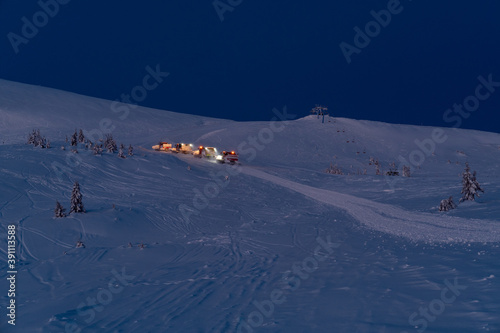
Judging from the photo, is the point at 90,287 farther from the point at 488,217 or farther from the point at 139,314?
the point at 488,217

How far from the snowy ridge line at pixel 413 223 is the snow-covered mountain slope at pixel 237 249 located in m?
0.06

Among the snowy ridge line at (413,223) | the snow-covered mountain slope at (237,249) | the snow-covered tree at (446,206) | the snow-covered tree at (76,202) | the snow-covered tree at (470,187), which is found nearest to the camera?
the snow-covered mountain slope at (237,249)

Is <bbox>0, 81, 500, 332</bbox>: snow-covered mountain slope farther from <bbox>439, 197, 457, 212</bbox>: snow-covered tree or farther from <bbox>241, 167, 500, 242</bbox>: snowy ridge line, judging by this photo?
<bbox>439, 197, 457, 212</bbox>: snow-covered tree

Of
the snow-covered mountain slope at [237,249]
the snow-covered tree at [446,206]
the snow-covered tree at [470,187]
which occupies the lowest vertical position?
the snow-covered mountain slope at [237,249]

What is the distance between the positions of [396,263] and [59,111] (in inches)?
1976

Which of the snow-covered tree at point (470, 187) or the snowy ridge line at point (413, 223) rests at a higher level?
the snow-covered tree at point (470, 187)

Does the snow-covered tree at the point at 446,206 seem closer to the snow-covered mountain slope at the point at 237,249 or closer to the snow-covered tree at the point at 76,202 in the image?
the snow-covered mountain slope at the point at 237,249

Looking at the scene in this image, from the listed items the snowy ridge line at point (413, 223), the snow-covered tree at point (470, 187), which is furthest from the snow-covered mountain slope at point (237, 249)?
the snow-covered tree at point (470, 187)

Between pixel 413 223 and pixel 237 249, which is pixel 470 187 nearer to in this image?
pixel 413 223

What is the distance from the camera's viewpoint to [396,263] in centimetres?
941

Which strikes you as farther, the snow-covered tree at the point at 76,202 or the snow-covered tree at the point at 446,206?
the snow-covered tree at the point at 446,206

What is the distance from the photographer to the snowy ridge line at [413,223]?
39.5ft

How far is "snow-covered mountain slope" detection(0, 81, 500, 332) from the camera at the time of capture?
6.38m

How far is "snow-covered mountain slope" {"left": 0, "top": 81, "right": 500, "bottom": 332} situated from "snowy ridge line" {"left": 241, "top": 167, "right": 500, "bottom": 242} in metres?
0.06
